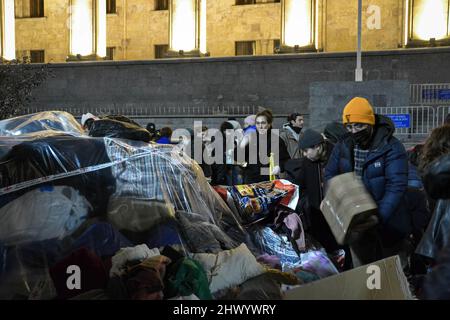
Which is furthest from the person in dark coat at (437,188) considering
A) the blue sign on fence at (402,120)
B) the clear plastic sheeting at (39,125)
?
the blue sign on fence at (402,120)

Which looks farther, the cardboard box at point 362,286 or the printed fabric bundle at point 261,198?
the printed fabric bundle at point 261,198

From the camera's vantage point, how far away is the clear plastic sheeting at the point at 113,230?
423 centimetres

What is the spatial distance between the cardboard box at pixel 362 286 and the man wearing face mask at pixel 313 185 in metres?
2.32

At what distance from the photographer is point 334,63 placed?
23297 millimetres

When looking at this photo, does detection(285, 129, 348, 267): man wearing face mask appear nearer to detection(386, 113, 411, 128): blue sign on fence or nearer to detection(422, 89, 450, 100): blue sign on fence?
detection(386, 113, 411, 128): blue sign on fence

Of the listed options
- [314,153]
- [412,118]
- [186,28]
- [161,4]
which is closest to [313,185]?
[314,153]

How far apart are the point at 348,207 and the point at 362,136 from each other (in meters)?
0.95

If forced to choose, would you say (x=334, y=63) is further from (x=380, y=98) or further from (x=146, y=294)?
(x=146, y=294)

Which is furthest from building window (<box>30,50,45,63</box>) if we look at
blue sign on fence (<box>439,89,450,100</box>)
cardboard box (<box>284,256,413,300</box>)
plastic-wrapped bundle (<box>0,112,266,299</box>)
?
cardboard box (<box>284,256,413,300</box>)

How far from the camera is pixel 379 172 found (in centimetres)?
567

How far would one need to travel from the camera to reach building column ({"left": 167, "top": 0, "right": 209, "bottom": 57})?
87.8 ft

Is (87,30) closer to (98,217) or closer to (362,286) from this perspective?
(98,217)

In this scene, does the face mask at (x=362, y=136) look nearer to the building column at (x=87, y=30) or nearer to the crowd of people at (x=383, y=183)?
the crowd of people at (x=383, y=183)
